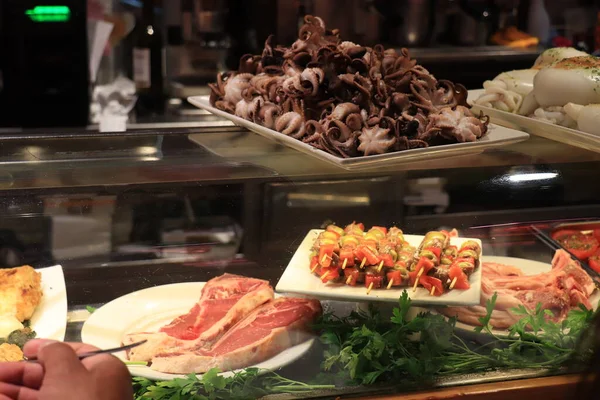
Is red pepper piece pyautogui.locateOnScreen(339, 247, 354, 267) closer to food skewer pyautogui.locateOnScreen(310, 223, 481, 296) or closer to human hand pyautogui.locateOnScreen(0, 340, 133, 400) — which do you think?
food skewer pyautogui.locateOnScreen(310, 223, 481, 296)

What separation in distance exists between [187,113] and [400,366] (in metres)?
3.16

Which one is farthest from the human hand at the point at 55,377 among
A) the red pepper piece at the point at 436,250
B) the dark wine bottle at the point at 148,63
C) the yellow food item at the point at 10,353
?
the dark wine bottle at the point at 148,63

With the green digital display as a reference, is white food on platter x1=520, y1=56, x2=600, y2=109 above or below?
below

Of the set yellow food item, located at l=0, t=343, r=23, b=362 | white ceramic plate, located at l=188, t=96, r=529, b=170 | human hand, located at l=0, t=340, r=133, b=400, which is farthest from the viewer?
white ceramic plate, located at l=188, t=96, r=529, b=170

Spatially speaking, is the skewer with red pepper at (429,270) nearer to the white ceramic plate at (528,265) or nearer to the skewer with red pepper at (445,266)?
the skewer with red pepper at (445,266)

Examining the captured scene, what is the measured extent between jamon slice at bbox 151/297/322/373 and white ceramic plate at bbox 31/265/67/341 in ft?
0.83

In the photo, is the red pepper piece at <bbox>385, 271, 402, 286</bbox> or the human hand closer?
the human hand

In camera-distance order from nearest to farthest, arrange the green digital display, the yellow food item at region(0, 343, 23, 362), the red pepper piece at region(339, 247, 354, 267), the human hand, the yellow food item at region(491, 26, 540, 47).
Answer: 1. the human hand
2. the yellow food item at region(0, 343, 23, 362)
3. the red pepper piece at region(339, 247, 354, 267)
4. the green digital display
5. the yellow food item at region(491, 26, 540, 47)

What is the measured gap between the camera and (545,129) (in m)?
1.72

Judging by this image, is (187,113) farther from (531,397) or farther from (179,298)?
(531,397)

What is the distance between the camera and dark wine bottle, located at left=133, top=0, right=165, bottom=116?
14.5 feet

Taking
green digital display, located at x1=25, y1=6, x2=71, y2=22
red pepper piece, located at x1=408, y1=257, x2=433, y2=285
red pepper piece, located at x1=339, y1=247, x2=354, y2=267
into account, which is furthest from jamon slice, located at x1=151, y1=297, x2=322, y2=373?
green digital display, located at x1=25, y1=6, x2=71, y2=22

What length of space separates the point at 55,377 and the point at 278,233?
2.21 feet

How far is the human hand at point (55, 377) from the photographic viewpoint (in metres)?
1.07
